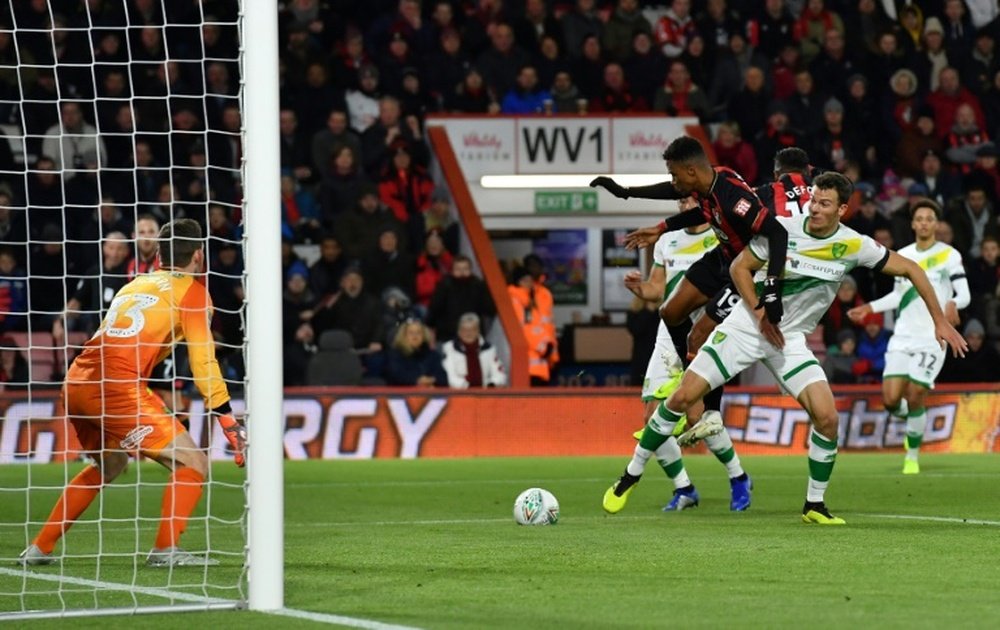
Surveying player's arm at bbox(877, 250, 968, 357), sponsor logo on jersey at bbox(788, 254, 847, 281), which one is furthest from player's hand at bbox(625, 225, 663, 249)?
player's arm at bbox(877, 250, 968, 357)

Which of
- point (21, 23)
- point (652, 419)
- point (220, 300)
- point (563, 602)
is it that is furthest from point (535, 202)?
point (563, 602)

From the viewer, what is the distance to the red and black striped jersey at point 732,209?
34.0ft

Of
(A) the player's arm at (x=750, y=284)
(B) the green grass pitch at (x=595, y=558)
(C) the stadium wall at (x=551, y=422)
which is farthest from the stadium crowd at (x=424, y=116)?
(A) the player's arm at (x=750, y=284)

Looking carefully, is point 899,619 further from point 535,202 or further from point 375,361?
point 535,202

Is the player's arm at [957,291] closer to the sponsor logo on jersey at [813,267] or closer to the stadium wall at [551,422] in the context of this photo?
the stadium wall at [551,422]

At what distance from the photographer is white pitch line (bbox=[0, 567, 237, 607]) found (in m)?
7.20

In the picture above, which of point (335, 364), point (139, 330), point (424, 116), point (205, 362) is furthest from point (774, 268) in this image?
point (424, 116)

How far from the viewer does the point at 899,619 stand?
6.34 m

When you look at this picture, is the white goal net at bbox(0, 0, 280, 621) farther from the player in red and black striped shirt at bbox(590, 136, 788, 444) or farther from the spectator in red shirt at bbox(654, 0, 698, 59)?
the spectator in red shirt at bbox(654, 0, 698, 59)

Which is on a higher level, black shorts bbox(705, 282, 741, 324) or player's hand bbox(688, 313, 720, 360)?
black shorts bbox(705, 282, 741, 324)

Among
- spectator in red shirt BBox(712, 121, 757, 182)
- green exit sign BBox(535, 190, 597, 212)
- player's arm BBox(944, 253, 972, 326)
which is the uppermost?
spectator in red shirt BBox(712, 121, 757, 182)

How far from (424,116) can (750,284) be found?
11.9 meters

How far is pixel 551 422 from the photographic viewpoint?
62.7 ft

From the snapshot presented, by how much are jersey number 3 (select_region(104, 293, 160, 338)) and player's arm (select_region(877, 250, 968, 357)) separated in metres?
4.04
